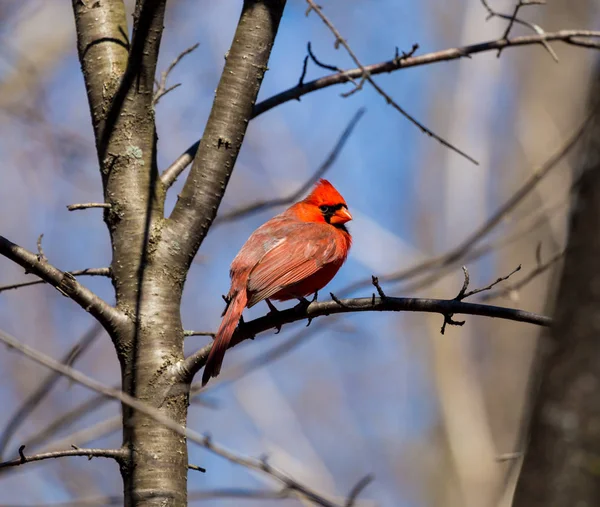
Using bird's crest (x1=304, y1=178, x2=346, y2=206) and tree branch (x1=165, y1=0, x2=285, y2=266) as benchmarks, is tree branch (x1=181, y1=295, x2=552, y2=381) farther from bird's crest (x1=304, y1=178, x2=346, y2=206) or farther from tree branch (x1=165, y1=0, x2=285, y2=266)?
bird's crest (x1=304, y1=178, x2=346, y2=206)

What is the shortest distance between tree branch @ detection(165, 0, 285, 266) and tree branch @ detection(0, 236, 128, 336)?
1.11 ft

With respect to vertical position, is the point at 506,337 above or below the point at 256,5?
above

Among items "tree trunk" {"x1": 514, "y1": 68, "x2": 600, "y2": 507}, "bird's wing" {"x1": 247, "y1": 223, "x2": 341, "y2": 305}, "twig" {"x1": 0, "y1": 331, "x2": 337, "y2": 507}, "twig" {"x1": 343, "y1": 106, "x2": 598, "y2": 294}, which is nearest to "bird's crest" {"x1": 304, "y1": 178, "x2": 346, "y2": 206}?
"bird's wing" {"x1": 247, "y1": 223, "x2": 341, "y2": 305}

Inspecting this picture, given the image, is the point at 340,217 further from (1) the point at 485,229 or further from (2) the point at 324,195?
(1) the point at 485,229

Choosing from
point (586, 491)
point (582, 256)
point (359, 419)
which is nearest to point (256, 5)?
point (582, 256)

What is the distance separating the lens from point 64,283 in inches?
97.1

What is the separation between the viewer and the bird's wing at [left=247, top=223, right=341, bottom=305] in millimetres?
3857

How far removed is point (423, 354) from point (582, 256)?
7.96m

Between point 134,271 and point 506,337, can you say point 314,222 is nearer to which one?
point 134,271

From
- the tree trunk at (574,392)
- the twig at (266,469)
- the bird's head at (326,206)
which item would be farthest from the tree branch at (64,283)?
the bird's head at (326,206)

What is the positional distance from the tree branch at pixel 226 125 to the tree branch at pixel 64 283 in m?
0.34

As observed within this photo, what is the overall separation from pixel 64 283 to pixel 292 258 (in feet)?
5.66

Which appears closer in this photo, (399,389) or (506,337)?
(506,337)

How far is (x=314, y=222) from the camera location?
4.64 meters
